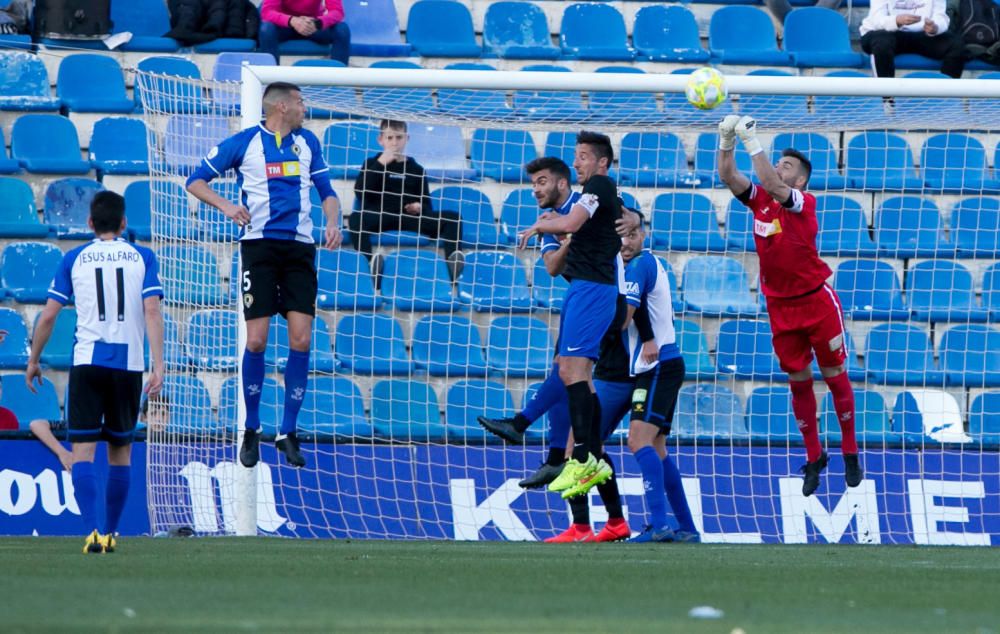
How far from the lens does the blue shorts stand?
29.0 ft

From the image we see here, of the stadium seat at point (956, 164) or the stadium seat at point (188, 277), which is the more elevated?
the stadium seat at point (956, 164)

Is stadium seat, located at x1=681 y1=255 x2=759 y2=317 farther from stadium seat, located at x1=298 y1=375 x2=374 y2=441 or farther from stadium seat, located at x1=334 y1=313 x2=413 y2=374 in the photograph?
stadium seat, located at x1=298 y1=375 x2=374 y2=441

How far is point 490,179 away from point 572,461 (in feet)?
12.0

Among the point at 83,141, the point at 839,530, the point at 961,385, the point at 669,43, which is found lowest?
the point at 839,530

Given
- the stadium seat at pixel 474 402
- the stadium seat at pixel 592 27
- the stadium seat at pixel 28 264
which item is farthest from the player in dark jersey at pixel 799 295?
the stadium seat at pixel 28 264

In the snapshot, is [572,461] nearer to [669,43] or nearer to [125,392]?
[125,392]

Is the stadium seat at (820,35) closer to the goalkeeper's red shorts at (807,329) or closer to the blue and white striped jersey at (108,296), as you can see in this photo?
the goalkeeper's red shorts at (807,329)

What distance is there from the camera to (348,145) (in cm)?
1184

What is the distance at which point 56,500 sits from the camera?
9.73 m

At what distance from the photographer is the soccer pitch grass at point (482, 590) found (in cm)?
414

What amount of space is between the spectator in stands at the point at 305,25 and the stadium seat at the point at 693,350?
3.68m

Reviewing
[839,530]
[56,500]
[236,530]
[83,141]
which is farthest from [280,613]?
[83,141]

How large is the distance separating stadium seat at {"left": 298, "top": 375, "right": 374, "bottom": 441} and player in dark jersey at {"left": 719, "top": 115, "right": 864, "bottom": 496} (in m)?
3.07

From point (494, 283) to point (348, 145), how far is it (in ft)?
5.38
